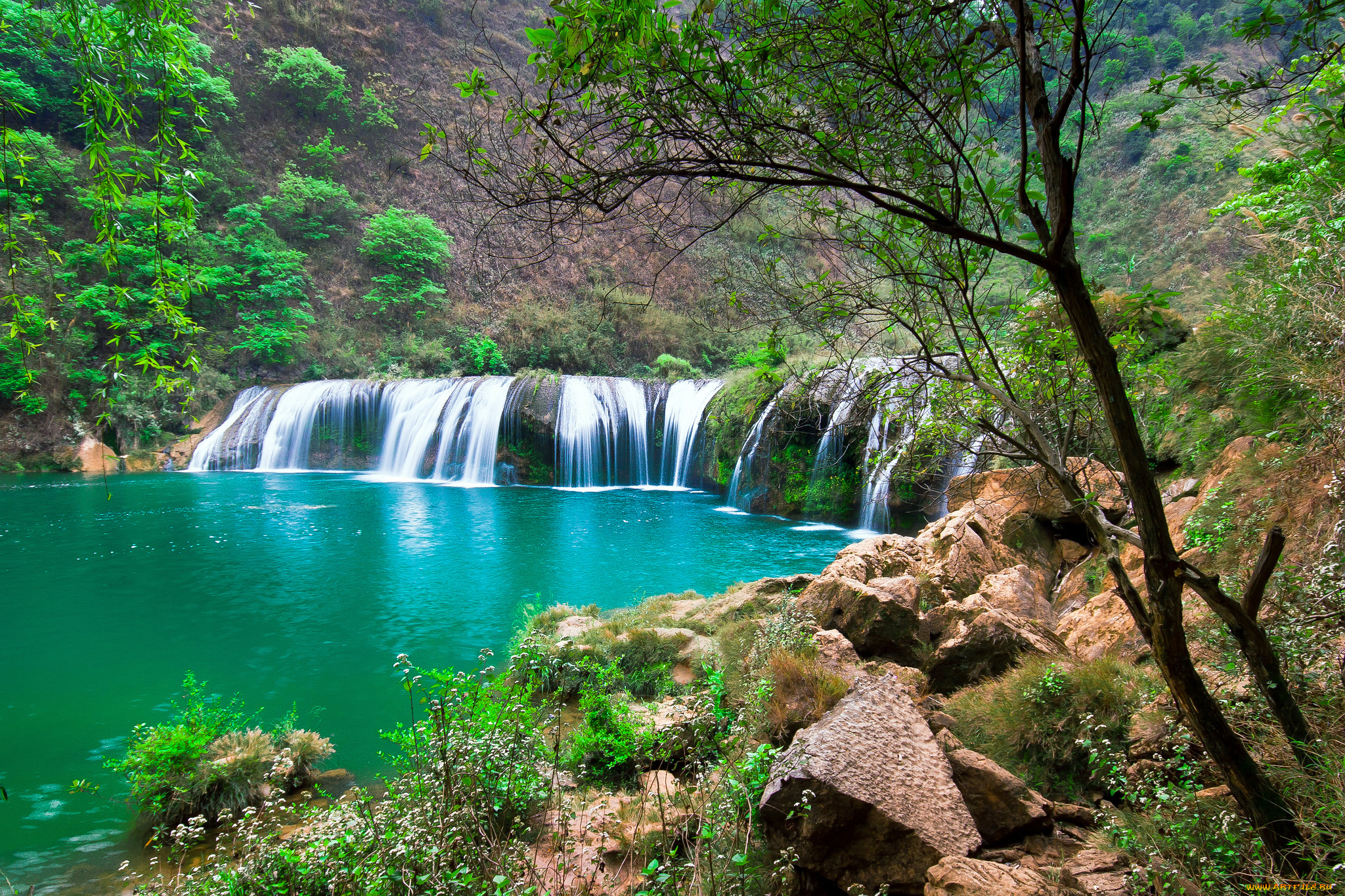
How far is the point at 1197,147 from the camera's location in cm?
2725

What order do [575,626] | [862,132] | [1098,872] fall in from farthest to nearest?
1. [575,626]
2. [1098,872]
3. [862,132]

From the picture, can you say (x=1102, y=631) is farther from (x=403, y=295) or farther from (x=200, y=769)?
(x=403, y=295)

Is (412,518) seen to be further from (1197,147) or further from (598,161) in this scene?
(1197,147)

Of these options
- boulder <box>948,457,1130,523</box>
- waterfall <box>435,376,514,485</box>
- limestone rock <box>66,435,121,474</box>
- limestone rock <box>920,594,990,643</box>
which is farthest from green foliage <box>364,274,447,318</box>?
limestone rock <box>920,594,990,643</box>

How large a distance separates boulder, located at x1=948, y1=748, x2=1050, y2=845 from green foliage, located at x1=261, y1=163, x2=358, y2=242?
30238 mm

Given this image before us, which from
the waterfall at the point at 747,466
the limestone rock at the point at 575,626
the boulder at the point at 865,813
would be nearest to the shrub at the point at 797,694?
the boulder at the point at 865,813

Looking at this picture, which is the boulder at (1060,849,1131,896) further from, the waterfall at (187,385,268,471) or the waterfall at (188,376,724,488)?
the waterfall at (187,385,268,471)

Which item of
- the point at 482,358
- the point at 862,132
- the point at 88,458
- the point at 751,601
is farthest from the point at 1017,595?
the point at 88,458

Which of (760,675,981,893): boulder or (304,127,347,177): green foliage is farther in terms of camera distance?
(304,127,347,177): green foliage

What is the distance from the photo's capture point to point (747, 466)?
14898mm

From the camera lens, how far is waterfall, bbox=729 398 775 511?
14.5m

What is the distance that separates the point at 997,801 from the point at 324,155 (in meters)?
33.4

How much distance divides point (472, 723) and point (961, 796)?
2.14 m

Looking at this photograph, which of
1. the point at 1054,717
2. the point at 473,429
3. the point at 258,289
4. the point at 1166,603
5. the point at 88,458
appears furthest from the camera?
the point at 258,289
